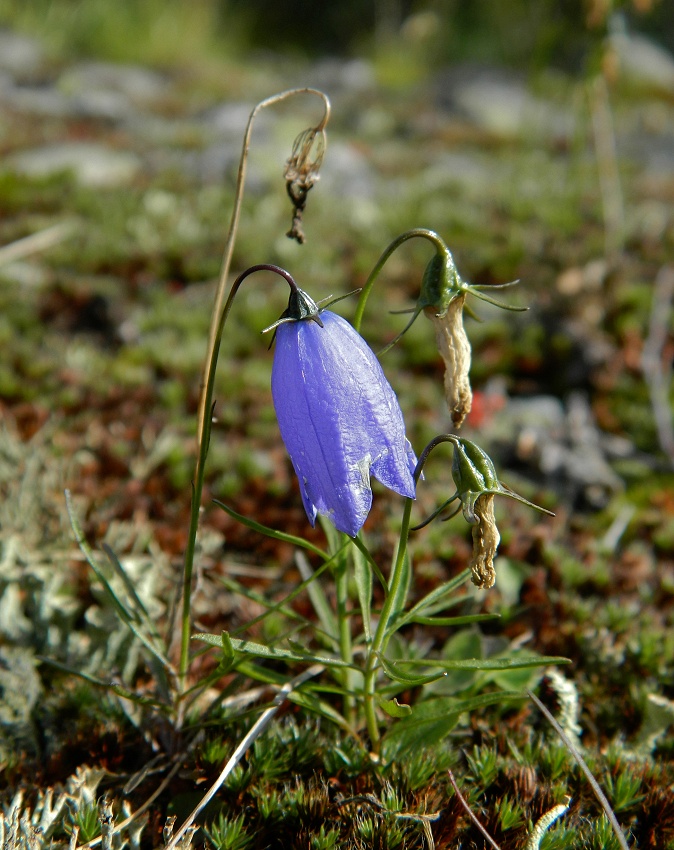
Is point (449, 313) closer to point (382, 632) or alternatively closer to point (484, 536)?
point (484, 536)

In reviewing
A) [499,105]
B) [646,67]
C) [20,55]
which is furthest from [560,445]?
[646,67]

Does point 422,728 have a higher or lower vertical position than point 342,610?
lower

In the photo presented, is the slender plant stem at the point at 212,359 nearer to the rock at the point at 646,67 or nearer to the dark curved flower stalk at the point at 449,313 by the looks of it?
the dark curved flower stalk at the point at 449,313

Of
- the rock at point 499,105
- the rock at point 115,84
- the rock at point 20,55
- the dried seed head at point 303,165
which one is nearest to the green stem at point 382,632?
the dried seed head at point 303,165

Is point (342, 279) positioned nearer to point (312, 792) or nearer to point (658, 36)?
point (312, 792)

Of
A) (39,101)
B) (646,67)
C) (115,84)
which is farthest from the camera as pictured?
(646,67)
